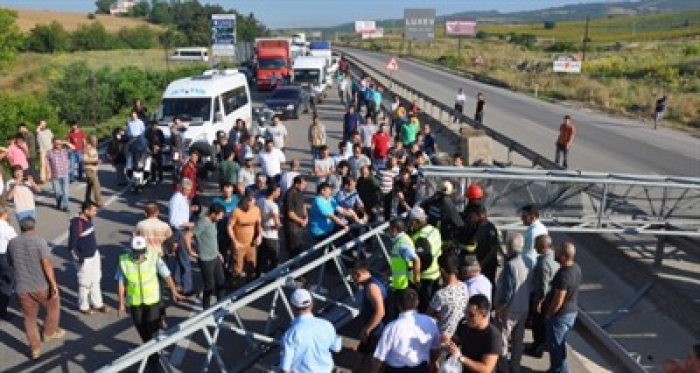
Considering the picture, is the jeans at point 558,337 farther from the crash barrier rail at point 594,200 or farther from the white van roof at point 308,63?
the white van roof at point 308,63

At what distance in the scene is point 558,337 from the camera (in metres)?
6.43

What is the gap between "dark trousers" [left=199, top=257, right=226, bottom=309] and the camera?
26.0ft

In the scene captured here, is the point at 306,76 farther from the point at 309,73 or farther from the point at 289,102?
the point at 289,102

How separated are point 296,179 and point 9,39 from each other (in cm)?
7117

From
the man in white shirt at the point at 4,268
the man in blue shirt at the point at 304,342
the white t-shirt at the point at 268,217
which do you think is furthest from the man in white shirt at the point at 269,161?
the man in blue shirt at the point at 304,342

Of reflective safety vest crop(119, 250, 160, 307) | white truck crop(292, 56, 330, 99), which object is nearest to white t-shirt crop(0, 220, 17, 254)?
reflective safety vest crop(119, 250, 160, 307)

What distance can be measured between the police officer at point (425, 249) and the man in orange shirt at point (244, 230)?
2502 mm

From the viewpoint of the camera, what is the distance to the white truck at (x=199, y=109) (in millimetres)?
15759

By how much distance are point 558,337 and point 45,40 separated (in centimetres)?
9132

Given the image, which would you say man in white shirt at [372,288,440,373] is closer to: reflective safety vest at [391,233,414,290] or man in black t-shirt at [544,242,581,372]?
reflective safety vest at [391,233,414,290]

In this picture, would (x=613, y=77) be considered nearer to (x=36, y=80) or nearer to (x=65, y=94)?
(x=65, y=94)

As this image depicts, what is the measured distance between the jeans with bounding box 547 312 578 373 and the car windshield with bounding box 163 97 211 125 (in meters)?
12.1

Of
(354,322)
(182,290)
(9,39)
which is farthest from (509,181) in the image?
(9,39)

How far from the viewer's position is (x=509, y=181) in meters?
9.95
